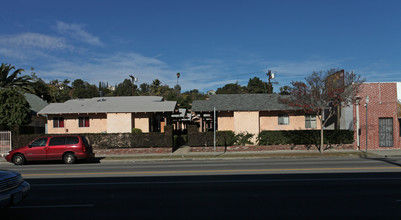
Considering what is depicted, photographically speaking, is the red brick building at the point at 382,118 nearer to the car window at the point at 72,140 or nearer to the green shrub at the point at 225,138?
the green shrub at the point at 225,138

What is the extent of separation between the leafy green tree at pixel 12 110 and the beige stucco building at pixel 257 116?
1512 cm

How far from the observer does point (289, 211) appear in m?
7.12

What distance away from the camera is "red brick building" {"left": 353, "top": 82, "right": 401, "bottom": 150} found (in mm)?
24062

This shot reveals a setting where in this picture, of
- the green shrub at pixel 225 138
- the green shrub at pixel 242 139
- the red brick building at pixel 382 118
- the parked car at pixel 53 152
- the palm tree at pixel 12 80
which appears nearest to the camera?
the parked car at pixel 53 152

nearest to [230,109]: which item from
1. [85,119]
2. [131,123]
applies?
[131,123]

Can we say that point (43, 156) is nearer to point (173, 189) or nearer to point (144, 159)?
point (144, 159)

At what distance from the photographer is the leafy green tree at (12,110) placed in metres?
26.7

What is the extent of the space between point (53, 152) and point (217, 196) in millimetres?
13956

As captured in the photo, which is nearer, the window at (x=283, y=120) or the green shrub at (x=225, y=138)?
the green shrub at (x=225, y=138)

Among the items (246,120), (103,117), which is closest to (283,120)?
(246,120)

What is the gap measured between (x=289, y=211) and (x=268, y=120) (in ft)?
72.1

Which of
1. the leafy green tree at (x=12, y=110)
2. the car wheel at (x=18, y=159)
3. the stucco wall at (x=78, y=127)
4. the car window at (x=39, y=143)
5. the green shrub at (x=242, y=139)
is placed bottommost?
the car wheel at (x=18, y=159)

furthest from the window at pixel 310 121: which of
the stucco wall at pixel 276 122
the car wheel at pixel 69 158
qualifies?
the car wheel at pixel 69 158

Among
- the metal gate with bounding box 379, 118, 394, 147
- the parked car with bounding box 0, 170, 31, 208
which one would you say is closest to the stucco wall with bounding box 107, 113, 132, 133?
the metal gate with bounding box 379, 118, 394, 147
